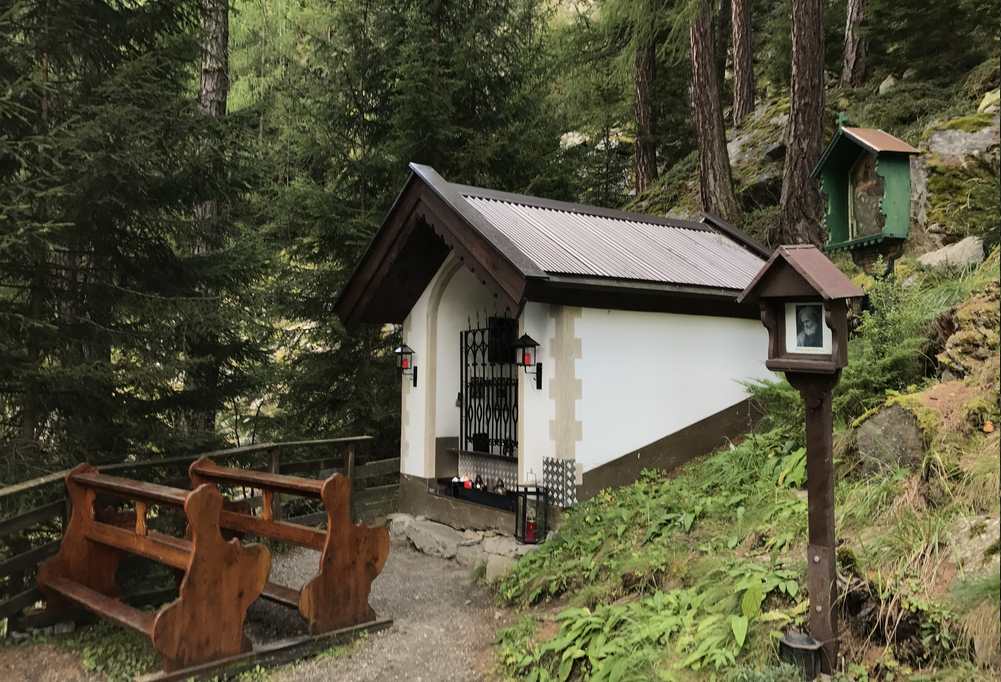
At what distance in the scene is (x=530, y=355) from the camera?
739 centimetres

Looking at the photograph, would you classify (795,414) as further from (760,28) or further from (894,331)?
(760,28)

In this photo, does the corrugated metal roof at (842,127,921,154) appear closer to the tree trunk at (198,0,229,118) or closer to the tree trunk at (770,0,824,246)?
the tree trunk at (770,0,824,246)

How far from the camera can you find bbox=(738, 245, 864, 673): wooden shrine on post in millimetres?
3775

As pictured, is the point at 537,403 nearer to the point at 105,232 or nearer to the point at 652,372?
the point at 652,372

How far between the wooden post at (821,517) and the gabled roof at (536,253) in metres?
3.10

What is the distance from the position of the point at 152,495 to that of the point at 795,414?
5.37 m

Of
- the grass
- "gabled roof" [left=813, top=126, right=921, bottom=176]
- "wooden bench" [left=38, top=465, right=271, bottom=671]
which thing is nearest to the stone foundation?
"wooden bench" [left=38, top=465, right=271, bottom=671]

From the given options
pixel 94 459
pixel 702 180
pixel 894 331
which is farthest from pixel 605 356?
pixel 702 180

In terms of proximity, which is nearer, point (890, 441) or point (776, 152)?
point (890, 441)

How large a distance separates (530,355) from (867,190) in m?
3.48

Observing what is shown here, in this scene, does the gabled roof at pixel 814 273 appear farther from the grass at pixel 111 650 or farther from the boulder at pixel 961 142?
the boulder at pixel 961 142

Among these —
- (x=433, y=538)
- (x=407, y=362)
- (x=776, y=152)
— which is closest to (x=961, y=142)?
(x=776, y=152)

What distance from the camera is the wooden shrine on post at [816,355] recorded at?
3775 millimetres

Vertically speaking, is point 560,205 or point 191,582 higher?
point 560,205
